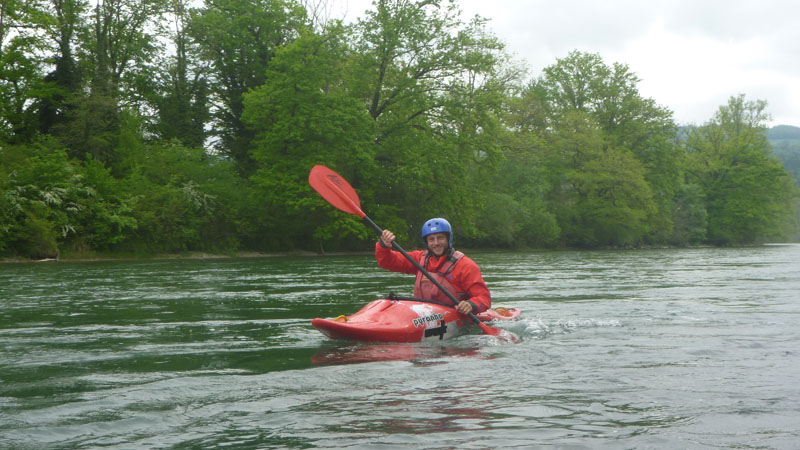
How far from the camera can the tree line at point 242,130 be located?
22.5m

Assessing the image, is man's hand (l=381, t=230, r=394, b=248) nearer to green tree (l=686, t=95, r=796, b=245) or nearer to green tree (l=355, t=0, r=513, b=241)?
Result: green tree (l=355, t=0, r=513, b=241)

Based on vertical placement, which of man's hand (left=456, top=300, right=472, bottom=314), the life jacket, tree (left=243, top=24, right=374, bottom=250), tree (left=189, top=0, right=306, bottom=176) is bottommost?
man's hand (left=456, top=300, right=472, bottom=314)

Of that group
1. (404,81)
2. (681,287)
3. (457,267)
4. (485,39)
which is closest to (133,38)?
(404,81)

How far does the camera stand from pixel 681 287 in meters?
12.5

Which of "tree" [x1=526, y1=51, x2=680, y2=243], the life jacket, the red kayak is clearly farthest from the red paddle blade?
"tree" [x1=526, y1=51, x2=680, y2=243]

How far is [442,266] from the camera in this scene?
7137mm

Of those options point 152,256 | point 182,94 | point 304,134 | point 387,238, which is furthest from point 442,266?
point 182,94

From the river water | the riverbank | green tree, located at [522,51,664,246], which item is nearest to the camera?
the river water

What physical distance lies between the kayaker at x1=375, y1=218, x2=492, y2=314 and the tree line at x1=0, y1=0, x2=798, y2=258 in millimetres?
15280

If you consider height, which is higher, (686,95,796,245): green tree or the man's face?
(686,95,796,245): green tree

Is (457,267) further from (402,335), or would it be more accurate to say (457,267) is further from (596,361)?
(596,361)

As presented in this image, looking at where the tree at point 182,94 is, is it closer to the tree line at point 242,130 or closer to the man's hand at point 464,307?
the tree line at point 242,130

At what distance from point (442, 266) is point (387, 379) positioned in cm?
255

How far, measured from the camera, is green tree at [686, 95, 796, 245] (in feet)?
156
